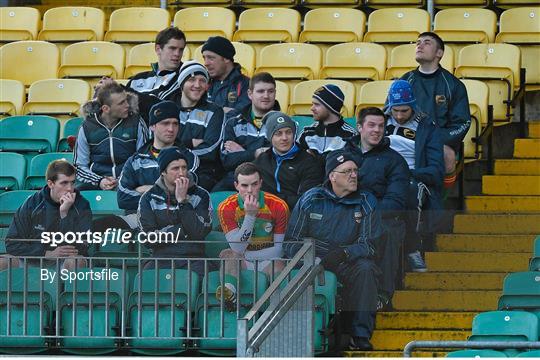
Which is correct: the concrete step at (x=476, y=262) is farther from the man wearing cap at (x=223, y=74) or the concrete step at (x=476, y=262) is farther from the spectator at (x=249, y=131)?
the man wearing cap at (x=223, y=74)

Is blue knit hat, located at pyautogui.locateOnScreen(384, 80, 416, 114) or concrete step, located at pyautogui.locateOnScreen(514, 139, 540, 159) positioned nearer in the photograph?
blue knit hat, located at pyautogui.locateOnScreen(384, 80, 416, 114)

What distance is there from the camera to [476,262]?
12.6 meters

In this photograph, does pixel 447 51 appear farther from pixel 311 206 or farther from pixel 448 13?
pixel 311 206

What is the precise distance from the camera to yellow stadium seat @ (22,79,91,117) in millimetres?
14391

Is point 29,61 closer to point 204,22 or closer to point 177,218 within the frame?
point 204,22

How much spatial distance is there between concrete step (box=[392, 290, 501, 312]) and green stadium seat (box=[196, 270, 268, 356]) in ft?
3.35

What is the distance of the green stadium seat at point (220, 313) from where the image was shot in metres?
11.6

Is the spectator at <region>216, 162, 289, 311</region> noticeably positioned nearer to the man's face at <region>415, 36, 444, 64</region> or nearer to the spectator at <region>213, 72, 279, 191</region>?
the spectator at <region>213, 72, 279, 191</region>

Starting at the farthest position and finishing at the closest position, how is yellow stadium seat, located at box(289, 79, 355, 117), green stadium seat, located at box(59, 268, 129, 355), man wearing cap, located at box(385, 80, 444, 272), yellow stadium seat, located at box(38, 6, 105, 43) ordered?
1. yellow stadium seat, located at box(38, 6, 105, 43)
2. yellow stadium seat, located at box(289, 79, 355, 117)
3. man wearing cap, located at box(385, 80, 444, 272)
4. green stadium seat, located at box(59, 268, 129, 355)

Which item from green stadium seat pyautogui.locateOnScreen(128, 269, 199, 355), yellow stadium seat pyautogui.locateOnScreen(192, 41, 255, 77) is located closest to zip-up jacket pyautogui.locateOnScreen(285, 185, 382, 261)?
green stadium seat pyautogui.locateOnScreen(128, 269, 199, 355)

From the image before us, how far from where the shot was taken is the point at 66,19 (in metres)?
15.9

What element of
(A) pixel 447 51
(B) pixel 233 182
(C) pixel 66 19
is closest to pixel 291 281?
(B) pixel 233 182

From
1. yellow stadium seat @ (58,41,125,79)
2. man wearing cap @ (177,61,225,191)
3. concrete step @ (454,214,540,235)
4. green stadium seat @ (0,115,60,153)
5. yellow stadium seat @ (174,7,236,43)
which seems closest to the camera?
man wearing cap @ (177,61,225,191)

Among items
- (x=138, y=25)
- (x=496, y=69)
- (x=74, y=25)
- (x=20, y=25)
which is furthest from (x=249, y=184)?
(x=20, y=25)
